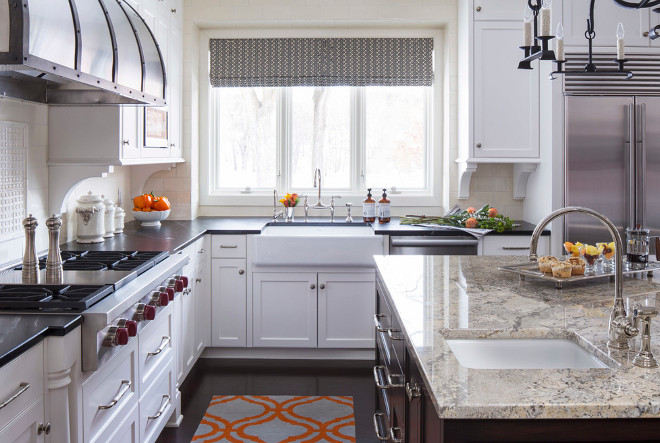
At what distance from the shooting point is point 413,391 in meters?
1.72

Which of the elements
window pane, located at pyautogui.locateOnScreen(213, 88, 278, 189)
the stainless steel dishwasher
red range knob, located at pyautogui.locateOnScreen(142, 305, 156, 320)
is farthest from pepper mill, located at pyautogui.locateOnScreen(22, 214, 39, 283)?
window pane, located at pyautogui.locateOnScreen(213, 88, 278, 189)

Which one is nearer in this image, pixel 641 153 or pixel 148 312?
pixel 148 312

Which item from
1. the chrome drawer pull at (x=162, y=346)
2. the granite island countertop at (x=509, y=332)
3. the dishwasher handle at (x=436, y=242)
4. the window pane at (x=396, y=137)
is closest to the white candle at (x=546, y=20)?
the granite island countertop at (x=509, y=332)

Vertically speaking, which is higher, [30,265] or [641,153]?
[641,153]

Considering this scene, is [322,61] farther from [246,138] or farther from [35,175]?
[35,175]

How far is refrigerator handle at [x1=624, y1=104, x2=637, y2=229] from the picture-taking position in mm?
4352

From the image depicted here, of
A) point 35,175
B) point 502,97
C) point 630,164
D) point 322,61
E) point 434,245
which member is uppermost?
point 322,61

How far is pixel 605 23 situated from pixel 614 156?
907 millimetres

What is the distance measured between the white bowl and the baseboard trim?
0.96 meters

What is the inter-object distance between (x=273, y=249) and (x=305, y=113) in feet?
4.78

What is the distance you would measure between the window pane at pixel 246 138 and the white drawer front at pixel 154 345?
2296 mm

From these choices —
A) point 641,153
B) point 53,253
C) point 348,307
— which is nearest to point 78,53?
point 53,253

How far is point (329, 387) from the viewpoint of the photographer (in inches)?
157

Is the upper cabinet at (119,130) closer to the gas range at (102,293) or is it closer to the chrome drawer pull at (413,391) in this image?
the gas range at (102,293)
